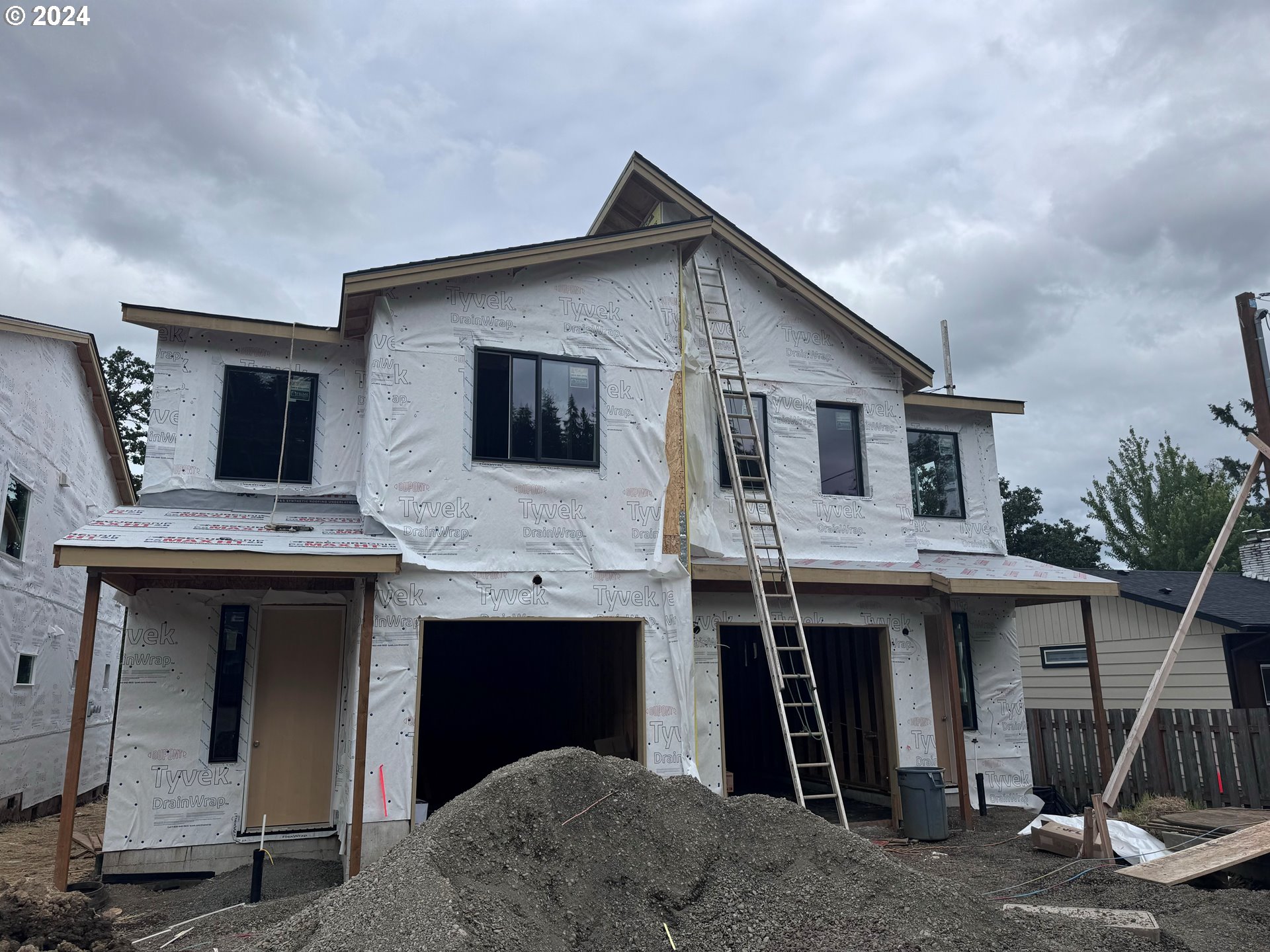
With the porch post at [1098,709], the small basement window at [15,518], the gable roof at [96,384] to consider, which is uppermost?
the gable roof at [96,384]

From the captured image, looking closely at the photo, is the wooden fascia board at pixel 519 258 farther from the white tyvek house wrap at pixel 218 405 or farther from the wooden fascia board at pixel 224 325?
the white tyvek house wrap at pixel 218 405

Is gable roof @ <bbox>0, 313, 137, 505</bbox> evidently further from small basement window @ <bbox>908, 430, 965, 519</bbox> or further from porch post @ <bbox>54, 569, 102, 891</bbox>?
small basement window @ <bbox>908, 430, 965, 519</bbox>

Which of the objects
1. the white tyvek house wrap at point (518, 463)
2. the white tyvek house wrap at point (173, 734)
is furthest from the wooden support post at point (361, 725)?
the white tyvek house wrap at point (173, 734)

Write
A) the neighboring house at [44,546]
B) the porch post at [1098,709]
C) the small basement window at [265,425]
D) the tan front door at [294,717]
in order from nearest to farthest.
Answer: the tan front door at [294,717] < the small basement window at [265,425] < the porch post at [1098,709] < the neighboring house at [44,546]

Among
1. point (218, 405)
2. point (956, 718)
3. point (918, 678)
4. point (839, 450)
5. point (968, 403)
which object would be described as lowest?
point (956, 718)

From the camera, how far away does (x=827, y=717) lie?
14328mm

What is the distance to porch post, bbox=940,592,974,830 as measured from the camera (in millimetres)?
11273

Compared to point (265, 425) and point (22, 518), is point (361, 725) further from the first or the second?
point (22, 518)

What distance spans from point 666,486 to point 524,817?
4801 millimetres

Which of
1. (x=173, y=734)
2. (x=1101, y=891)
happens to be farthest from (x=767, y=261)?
(x=173, y=734)

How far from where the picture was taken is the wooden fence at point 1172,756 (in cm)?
1123

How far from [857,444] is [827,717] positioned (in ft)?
15.5

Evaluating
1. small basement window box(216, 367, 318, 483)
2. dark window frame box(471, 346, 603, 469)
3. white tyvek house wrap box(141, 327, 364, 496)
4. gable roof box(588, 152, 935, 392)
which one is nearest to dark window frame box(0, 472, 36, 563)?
white tyvek house wrap box(141, 327, 364, 496)

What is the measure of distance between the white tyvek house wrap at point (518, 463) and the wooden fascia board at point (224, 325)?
107cm
